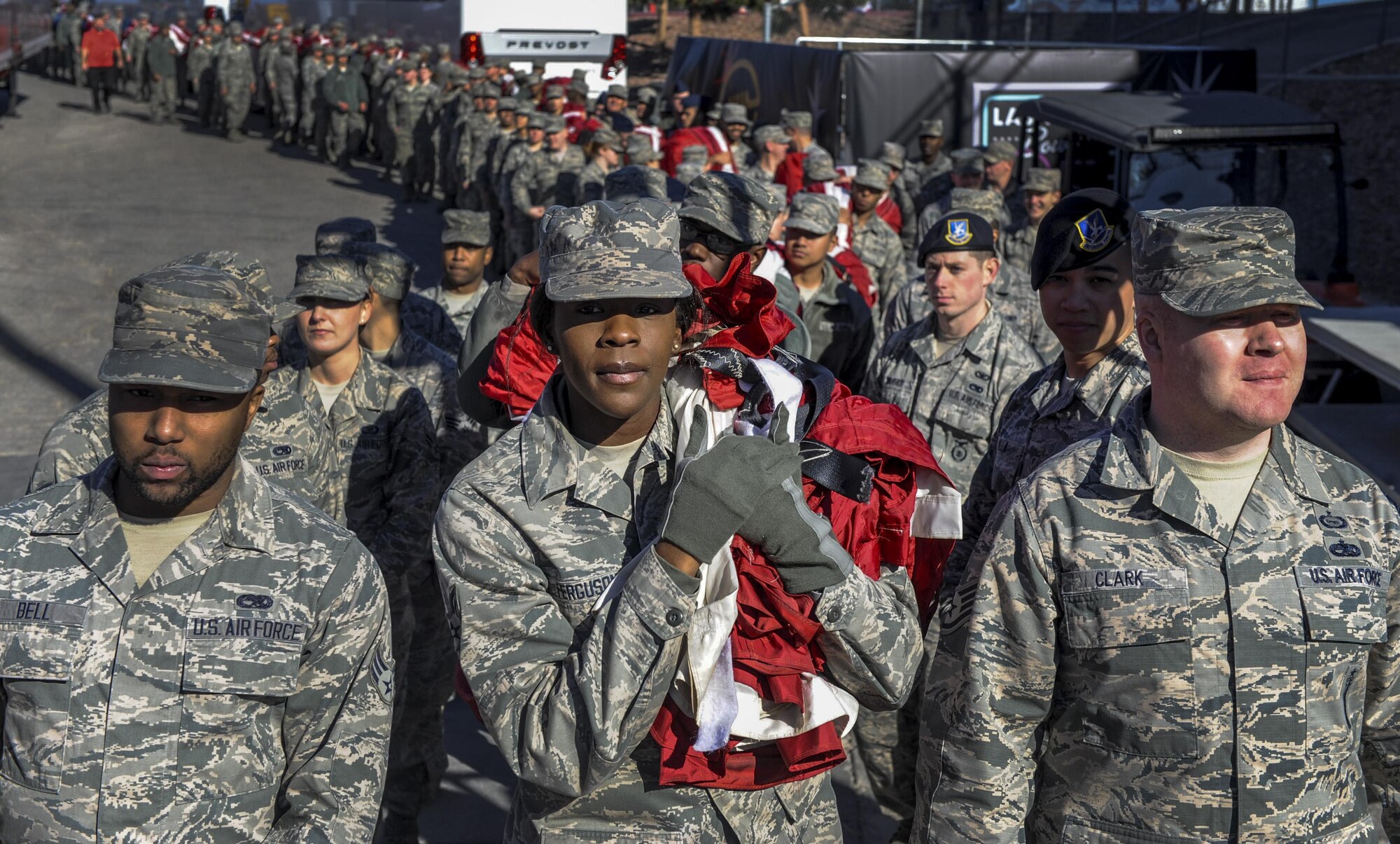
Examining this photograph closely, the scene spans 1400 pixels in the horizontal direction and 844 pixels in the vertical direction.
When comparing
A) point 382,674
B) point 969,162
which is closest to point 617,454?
point 382,674

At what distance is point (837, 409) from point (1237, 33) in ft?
74.4

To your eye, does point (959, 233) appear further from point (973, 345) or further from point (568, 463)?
point (568, 463)

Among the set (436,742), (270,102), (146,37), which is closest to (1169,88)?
(436,742)

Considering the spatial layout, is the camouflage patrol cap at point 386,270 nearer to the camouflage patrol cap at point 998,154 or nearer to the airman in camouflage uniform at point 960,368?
the airman in camouflage uniform at point 960,368

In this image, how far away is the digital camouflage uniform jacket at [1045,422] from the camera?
3.78 meters

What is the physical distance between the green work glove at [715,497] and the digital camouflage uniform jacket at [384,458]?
2817 millimetres

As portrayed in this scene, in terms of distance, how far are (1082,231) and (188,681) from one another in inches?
101

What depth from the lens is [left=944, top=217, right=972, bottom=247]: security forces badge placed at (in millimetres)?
5531

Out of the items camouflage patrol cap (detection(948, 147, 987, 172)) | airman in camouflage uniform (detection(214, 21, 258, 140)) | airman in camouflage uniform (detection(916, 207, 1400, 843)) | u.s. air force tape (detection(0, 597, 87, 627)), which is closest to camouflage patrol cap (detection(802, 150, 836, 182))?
camouflage patrol cap (detection(948, 147, 987, 172))

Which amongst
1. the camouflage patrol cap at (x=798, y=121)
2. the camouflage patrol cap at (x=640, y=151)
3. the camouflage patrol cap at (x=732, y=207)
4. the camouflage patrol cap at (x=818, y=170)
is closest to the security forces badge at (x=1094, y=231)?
the camouflage patrol cap at (x=732, y=207)

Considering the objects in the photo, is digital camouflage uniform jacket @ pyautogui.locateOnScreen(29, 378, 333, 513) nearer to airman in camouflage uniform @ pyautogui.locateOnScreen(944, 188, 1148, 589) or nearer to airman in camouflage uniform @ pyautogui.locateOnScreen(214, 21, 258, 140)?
airman in camouflage uniform @ pyautogui.locateOnScreen(944, 188, 1148, 589)

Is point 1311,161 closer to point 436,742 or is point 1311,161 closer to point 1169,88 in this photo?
point 1169,88

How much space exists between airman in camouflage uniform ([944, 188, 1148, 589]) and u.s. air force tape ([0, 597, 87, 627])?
2209 mm

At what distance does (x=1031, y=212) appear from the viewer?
1162cm
